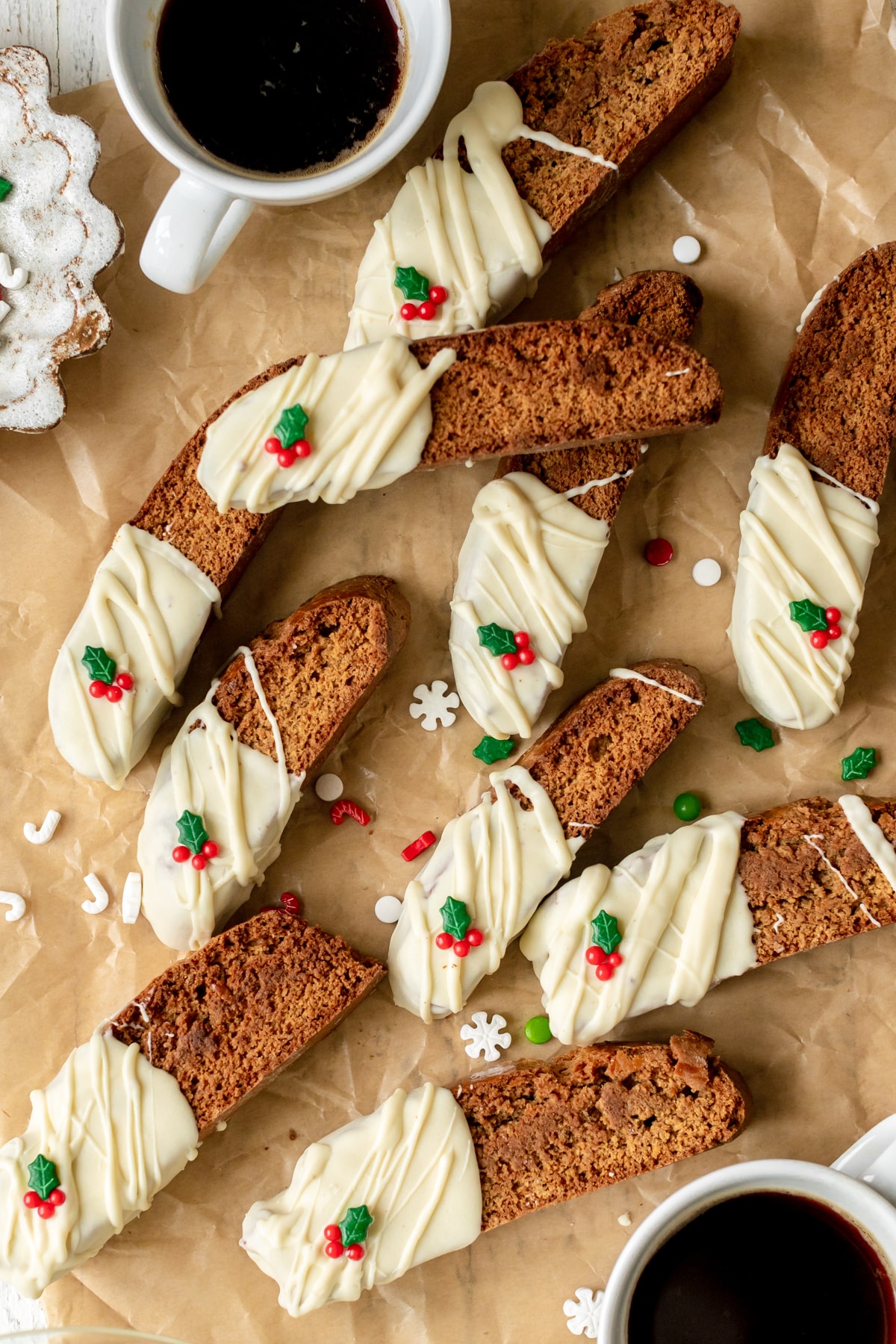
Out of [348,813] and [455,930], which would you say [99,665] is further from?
[455,930]

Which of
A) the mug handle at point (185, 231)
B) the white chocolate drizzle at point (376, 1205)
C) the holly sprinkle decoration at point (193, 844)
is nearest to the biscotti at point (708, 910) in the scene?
the white chocolate drizzle at point (376, 1205)

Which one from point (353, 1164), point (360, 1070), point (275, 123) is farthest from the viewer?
point (360, 1070)

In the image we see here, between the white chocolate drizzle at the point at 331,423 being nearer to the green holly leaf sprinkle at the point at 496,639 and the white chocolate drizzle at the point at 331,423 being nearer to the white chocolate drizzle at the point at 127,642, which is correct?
the white chocolate drizzle at the point at 127,642

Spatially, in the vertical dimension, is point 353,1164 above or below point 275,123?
below

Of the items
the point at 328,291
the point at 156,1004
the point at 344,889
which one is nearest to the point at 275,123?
the point at 328,291

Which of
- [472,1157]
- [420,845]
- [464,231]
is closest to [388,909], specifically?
[420,845]

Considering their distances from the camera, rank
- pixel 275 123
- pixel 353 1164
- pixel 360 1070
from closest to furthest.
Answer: pixel 275 123 → pixel 353 1164 → pixel 360 1070

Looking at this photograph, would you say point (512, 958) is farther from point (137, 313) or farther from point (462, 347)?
point (137, 313)
